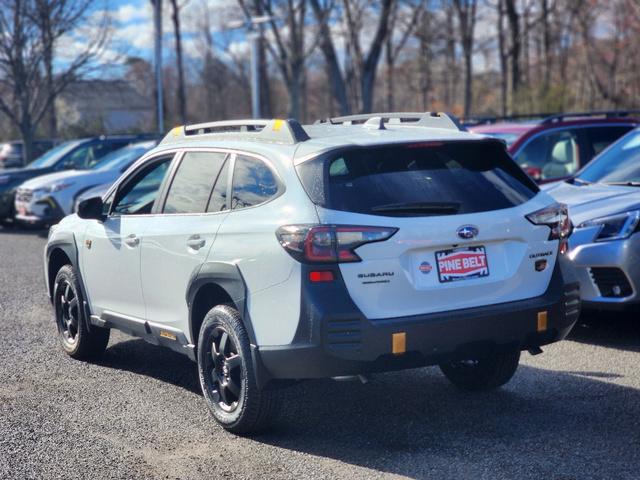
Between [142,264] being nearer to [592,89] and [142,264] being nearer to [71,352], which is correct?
[71,352]

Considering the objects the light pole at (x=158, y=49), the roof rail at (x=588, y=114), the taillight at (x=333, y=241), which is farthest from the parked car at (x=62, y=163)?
the light pole at (x=158, y=49)

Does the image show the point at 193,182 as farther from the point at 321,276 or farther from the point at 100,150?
the point at 100,150

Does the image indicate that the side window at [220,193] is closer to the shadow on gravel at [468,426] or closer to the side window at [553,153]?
the shadow on gravel at [468,426]

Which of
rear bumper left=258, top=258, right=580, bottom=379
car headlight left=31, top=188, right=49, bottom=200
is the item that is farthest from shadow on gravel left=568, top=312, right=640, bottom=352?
car headlight left=31, top=188, right=49, bottom=200

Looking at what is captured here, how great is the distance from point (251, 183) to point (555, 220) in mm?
1716

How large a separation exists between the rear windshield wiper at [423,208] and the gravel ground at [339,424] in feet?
4.07

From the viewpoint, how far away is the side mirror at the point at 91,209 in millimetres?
6445

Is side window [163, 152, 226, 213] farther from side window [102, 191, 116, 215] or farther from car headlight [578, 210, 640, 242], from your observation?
car headlight [578, 210, 640, 242]

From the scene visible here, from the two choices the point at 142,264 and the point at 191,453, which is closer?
the point at 191,453

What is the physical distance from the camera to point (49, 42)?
2561 centimetres

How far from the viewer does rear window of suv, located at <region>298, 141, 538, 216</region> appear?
469 cm

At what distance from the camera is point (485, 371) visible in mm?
5840

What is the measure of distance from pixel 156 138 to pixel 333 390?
540 inches

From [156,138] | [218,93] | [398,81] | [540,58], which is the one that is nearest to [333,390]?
[156,138]
